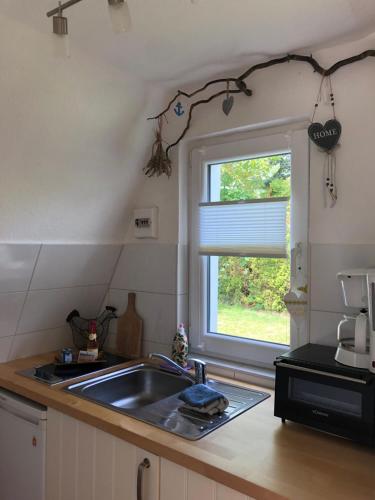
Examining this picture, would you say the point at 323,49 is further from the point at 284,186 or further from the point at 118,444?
the point at 118,444

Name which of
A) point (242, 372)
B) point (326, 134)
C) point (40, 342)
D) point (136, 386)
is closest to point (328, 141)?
point (326, 134)

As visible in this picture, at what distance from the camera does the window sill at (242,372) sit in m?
1.82

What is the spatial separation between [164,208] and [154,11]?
3.24 ft

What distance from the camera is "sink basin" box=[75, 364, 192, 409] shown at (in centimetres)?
190

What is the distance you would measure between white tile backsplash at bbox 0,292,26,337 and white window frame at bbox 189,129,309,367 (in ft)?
2.84

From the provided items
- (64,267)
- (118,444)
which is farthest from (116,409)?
(64,267)

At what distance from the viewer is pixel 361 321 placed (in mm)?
1365

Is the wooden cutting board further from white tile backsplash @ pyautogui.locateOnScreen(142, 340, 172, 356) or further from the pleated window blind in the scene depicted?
the pleated window blind

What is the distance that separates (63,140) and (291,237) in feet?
3.50

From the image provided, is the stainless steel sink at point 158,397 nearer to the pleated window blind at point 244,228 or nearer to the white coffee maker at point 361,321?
the white coffee maker at point 361,321

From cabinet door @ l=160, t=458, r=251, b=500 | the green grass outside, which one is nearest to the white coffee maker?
the green grass outside

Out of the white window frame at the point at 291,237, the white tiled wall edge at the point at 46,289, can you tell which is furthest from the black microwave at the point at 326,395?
the white tiled wall edge at the point at 46,289

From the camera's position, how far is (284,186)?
1.85m

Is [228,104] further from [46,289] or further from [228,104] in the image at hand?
[46,289]
